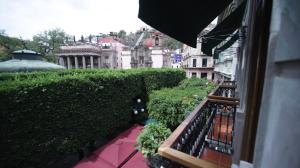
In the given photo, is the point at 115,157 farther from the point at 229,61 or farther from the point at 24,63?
the point at 24,63

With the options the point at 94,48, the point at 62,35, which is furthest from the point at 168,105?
the point at 62,35

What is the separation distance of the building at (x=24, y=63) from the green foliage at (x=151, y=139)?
14.5m

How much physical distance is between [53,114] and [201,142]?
511 centimetres

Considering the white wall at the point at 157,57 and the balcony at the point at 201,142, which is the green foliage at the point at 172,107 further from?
the white wall at the point at 157,57

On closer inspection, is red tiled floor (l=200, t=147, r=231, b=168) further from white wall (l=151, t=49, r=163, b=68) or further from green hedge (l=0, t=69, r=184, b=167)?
white wall (l=151, t=49, r=163, b=68)

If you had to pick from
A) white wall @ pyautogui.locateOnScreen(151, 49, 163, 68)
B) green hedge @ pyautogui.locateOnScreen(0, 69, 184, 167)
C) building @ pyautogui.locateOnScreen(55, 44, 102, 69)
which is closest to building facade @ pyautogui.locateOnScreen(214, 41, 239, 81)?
green hedge @ pyautogui.locateOnScreen(0, 69, 184, 167)

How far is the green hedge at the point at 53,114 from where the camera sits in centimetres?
470

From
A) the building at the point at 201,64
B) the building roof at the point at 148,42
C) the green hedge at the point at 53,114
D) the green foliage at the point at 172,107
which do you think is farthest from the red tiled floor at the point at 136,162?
the building roof at the point at 148,42

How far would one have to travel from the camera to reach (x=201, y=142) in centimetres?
359

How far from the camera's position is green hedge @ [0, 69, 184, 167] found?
4699 mm

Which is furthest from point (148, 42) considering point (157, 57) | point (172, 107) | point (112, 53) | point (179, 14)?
point (179, 14)

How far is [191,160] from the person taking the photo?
1746mm

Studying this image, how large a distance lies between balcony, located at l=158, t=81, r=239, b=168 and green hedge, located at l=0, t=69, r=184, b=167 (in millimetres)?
4998

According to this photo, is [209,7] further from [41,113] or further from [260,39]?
[41,113]
